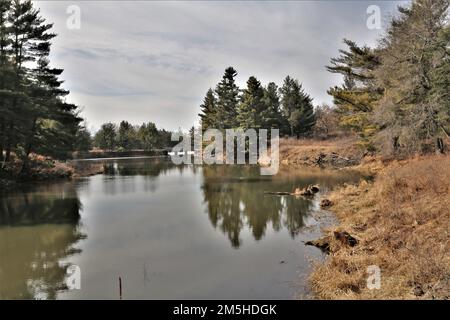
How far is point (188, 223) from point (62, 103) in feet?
84.8

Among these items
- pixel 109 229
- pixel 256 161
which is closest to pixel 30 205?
pixel 109 229

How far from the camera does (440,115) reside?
803 inches

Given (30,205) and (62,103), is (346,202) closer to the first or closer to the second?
(30,205)

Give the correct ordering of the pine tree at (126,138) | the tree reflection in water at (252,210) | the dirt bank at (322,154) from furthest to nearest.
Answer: the pine tree at (126,138) → the dirt bank at (322,154) → the tree reflection in water at (252,210)

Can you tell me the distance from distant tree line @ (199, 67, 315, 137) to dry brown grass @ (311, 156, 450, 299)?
3852 cm

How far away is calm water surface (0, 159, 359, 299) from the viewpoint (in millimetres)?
8516

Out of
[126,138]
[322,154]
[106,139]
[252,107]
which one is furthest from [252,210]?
[126,138]

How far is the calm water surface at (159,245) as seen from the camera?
852cm

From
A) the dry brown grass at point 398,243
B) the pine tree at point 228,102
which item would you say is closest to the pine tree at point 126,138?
the pine tree at point 228,102

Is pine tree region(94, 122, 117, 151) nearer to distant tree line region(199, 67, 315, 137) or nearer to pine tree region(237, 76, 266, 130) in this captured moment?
distant tree line region(199, 67, 315, 137)

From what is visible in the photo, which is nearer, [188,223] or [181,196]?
[188,223]

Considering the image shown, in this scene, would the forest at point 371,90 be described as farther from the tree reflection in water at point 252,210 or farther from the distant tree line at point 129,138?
the distant tree line at point 129,138

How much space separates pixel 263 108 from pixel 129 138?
51.3 meters

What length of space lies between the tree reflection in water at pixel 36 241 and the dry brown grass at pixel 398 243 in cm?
657
